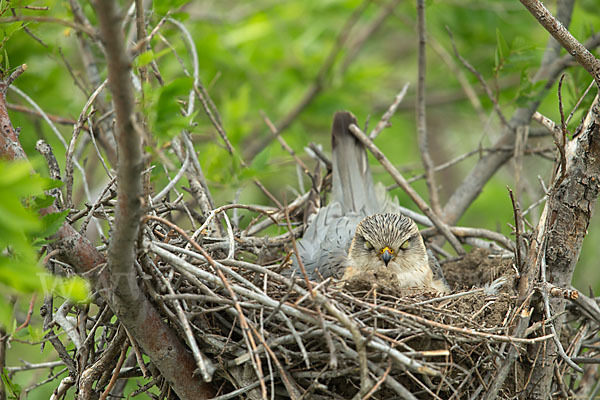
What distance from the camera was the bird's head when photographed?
13.9 ft

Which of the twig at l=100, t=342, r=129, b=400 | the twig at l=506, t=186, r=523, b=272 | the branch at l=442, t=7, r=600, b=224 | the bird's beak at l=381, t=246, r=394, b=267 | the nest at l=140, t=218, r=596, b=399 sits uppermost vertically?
the branch at l=442, t=7, r=600, b=224

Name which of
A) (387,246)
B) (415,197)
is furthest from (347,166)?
(387,246)

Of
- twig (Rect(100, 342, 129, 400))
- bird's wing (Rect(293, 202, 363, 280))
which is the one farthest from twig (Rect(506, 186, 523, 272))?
twig (Rect(100, 342, 129, 400))

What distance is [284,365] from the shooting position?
3.02 metres

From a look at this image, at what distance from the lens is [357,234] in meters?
4.40

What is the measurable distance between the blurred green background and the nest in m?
1.37

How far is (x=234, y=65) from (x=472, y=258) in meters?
2.97

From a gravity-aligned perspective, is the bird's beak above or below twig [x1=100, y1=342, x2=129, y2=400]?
above

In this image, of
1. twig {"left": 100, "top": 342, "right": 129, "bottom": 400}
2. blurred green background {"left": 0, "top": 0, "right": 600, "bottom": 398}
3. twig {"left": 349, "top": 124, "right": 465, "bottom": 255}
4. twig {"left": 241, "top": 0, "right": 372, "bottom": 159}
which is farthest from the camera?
twig {"left": 241, "top": 0, "right": 372, "bottom": 159}

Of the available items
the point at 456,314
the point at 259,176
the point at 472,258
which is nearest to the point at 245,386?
the point at 456,314

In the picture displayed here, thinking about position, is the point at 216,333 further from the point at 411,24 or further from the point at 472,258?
the point at 411,24

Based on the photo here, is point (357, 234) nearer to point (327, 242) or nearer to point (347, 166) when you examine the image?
point (327, 242)

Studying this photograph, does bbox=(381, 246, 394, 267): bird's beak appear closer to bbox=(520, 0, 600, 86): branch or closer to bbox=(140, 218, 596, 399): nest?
bbox=(140, 218, 596, 399): nest

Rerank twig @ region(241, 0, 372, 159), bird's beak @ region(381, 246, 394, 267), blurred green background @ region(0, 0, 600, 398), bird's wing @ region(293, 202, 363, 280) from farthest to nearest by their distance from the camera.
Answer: twig @ region(241, 0, 372, 159) < blurred green background @ region(0, 0, 600, 398) < bird's wing @ region(293, 202, 363, 280) < bird's beak @ region(381, 246, 394, 267)
